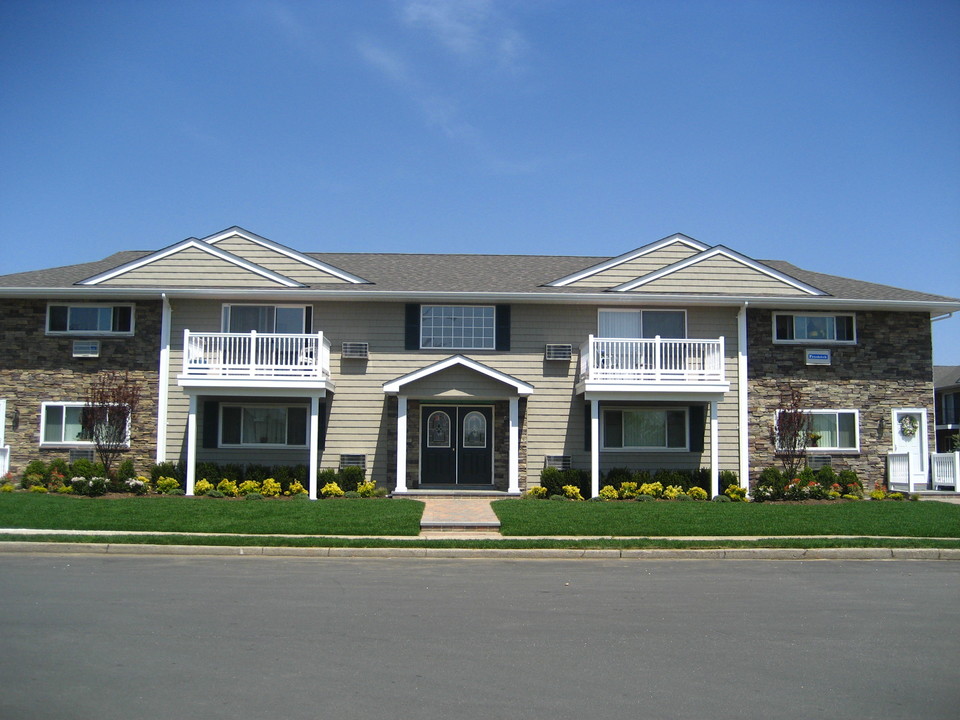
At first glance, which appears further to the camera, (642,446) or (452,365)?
(642,446)

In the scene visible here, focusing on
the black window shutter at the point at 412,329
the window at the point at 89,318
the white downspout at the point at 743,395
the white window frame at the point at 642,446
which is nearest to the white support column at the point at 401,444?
the black window shutter at the point at 412,329

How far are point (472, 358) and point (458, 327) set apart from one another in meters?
0.88

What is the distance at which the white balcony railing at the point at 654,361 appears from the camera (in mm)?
20562

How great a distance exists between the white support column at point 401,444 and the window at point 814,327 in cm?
973

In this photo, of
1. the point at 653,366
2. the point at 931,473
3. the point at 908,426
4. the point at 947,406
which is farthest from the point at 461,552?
the point at 947,406

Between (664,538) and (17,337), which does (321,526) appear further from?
(17,337)

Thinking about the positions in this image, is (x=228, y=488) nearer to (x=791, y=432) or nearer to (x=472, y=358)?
(x=472, y=358)

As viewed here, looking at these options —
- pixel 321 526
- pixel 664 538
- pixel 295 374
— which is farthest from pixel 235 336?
pixel 664 538

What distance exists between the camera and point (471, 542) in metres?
13.6

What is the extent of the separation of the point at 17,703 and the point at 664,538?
10.6 metres

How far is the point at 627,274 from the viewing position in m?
22.6

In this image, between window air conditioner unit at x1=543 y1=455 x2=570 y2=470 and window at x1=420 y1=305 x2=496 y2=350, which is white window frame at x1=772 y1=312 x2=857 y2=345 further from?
window at x1=420 y1=305 x2=496 y2=350

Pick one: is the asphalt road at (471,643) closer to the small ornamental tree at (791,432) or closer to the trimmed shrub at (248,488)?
the trimmed shrub at (248,488)

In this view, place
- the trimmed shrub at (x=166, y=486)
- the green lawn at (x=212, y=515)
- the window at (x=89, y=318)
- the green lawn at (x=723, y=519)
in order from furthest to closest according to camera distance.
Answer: the window at (x=89, y=318)
the trimmed shrub at (x=166, y=486)
the green lawn at (x=723, y=519)
the green lawn at (x=212, y=515)
